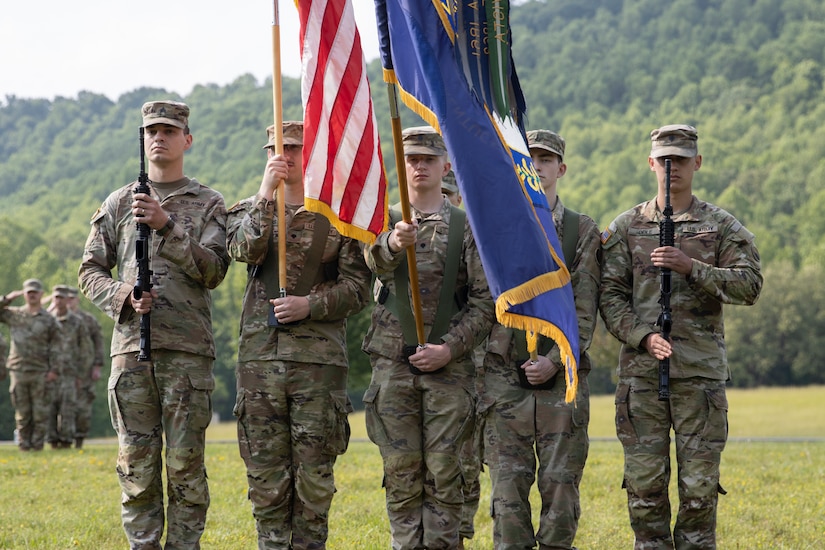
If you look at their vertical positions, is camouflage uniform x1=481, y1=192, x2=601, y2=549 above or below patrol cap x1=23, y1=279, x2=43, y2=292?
below

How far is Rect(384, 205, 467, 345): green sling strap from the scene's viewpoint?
23.9ft

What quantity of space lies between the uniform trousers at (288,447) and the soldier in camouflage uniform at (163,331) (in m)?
0.35

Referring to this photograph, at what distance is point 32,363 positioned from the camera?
20766 millimetres

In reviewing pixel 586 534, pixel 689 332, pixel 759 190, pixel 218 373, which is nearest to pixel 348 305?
pixel 689 332

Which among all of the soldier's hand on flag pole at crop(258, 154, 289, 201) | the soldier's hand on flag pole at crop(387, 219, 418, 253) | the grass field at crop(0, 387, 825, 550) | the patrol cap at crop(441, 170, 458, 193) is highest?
the patrol cap at crop(441, 170, 458, 193)

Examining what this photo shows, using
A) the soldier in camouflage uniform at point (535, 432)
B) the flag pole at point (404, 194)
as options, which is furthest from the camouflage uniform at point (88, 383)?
the flag pole at point (404, 194)

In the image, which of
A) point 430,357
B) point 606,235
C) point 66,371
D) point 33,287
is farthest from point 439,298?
point 66,371

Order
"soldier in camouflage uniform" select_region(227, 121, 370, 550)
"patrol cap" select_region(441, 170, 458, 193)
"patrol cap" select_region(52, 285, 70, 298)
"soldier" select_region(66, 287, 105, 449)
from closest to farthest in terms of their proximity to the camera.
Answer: "soldier in camouflage uniform" select_region(227, 121, 370, 550), "patrol cap" select_region(441, 170, 458, 193), "soldier" select_region(66, 287, 105, 449), "patrol cap" select_region(52, 285, 70, 298)

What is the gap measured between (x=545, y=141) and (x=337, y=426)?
8.30ft

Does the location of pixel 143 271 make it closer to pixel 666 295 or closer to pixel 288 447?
pixel 288 447

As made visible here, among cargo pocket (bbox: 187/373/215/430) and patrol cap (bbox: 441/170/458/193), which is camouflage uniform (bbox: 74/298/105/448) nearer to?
Result: patrol cap (bbox: 441/170/458/193)

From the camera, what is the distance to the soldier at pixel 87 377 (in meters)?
21.7

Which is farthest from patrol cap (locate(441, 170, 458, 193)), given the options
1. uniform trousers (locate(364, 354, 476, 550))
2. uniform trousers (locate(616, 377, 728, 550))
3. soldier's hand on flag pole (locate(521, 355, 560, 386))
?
uniform trousers (locate(364, 354, 476, 550))

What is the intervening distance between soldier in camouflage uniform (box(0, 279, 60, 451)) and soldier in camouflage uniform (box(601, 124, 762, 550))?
14966mm
